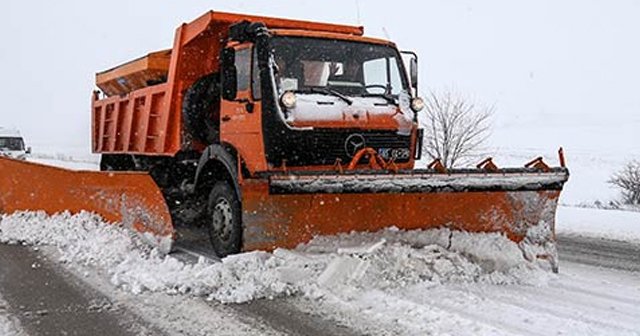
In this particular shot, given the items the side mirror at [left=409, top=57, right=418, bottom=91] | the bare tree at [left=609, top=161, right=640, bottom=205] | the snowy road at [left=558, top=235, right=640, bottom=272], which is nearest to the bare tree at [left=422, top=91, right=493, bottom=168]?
the bare tree at [left=609, top=161, right=640, bottom=205]

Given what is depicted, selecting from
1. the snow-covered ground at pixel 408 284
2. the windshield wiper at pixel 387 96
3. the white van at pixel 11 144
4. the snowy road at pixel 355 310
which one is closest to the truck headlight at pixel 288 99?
the windshield wiper at pixel 387 96

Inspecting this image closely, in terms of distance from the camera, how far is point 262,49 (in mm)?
6676

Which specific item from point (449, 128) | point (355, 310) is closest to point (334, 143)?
point (355, 310)

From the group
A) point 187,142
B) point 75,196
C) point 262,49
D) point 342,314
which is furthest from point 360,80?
point 75,196

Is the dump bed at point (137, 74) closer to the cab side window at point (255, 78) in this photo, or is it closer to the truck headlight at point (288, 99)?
the cab side window at point (255, 78)

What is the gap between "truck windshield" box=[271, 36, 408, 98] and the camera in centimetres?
670

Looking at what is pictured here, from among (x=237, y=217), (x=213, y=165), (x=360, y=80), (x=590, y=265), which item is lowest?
(x=590, y=265)

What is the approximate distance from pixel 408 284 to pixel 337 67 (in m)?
2.43

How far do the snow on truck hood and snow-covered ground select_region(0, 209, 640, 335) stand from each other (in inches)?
43.2

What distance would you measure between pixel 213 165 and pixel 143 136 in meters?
2.19

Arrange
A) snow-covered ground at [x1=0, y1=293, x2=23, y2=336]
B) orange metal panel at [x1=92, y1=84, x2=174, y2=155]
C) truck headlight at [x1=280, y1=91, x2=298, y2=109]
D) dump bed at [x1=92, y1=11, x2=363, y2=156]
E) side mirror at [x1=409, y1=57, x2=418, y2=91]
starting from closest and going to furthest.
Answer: snow-covered ground at [x1=0, y1=293, x2=23, y2=336]
truck headlight at [x1=280, y1=91, x2=298, y2=109]
side mirror at [x1=409, y1=57, x2=418, y2=91]
dump bed at [x1=92, y1=11, x2=363, y2=156]
orange metal panel at [x1=92, y1=84, x2=174, y2=155]

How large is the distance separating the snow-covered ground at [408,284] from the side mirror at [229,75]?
1.71m

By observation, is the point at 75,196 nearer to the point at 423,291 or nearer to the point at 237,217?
the point at 237,217

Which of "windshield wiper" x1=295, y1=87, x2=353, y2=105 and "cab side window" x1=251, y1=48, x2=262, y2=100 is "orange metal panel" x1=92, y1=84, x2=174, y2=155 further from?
"windshield wiper" x1=295, y1=87, x2=353, y2=105
